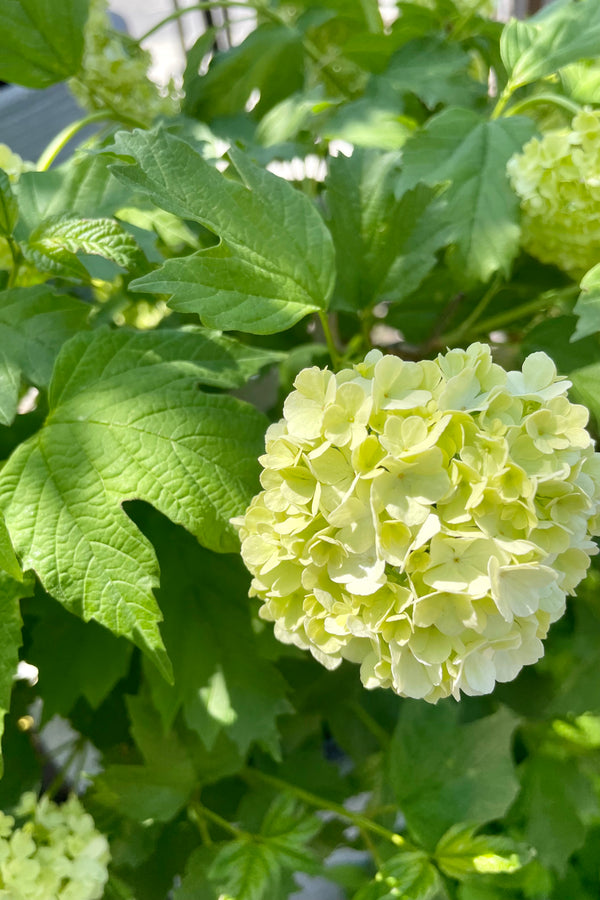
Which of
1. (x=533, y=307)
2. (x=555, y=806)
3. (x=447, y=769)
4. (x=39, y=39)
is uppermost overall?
(x=39, y=39)

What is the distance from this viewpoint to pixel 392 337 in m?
1.67

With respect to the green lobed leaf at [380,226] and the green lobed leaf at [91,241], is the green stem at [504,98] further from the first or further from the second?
the green lobed leaf at [91,241]

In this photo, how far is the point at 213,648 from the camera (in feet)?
2.06

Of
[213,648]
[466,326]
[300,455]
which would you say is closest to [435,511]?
[300,455]

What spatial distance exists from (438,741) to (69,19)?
73 centimetres

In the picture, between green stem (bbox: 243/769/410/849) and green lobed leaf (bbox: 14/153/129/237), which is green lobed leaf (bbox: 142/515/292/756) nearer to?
green stem (bbox: 243/769/410/849)

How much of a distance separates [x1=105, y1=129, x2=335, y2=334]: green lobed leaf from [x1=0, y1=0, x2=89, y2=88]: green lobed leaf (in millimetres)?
253

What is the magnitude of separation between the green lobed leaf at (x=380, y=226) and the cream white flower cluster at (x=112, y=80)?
279 mm

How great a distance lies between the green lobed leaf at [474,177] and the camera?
610 mm

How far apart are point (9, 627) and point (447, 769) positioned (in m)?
0.43

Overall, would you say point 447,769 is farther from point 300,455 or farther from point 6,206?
point 6,206

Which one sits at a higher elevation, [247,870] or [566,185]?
[566,185]

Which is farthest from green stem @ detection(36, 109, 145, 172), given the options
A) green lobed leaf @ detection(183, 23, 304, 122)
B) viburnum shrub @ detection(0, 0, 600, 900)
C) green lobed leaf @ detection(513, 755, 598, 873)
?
green lobed leaf @ detection(513, 755, 598, 873)

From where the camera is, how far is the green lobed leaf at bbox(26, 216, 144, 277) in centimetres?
51
